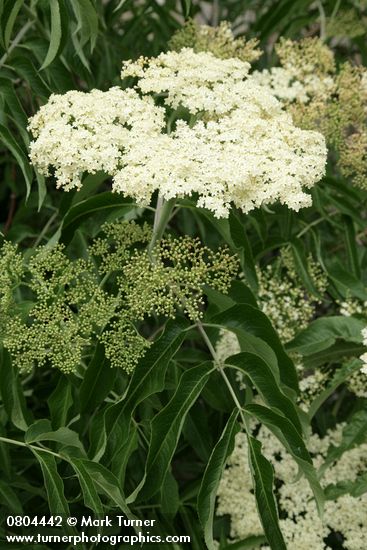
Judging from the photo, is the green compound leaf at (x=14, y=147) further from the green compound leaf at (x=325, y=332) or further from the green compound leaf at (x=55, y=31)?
the green compound leaf at (x=325, y=332)

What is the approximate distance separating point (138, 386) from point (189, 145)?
454mm

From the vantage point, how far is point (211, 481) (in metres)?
1.47

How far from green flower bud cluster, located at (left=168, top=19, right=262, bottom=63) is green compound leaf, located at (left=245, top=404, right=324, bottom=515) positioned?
92cm

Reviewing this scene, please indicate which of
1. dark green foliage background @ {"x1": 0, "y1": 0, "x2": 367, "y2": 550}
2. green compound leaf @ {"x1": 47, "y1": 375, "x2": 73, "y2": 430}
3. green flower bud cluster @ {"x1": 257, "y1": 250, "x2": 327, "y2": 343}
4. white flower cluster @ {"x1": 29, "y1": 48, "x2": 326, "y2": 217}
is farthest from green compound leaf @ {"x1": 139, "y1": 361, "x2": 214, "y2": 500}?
green flower bud cluster @ {"x1": 257, "y1": 250, "x2": 327, "y2": 343}

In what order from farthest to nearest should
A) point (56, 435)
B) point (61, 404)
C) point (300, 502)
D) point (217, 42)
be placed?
point (217, 42)
point (300, 502)
point (61, 404)
point (56, 435)

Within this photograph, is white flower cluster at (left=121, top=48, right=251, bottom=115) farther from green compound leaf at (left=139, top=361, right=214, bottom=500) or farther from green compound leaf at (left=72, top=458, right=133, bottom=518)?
green compound leaf at (left=72, top=458, right=133, bottom=518)

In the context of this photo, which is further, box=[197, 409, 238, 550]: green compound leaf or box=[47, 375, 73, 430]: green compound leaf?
box=[47, 375, 73, 430]: green compound leaf

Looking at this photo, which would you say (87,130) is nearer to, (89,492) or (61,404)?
(61,404)

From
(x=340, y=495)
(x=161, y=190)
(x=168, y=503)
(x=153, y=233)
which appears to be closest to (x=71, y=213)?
(x=153, y=233)

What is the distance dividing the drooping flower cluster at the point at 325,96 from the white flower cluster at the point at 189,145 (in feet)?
1.18

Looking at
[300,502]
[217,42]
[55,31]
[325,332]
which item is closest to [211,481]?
[325,332]

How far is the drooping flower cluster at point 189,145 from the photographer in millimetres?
1445

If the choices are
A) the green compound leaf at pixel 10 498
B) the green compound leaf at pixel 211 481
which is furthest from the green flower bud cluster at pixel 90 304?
the green compound leaf at pixel 10 498

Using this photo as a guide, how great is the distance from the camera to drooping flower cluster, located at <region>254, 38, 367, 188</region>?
2.00m
